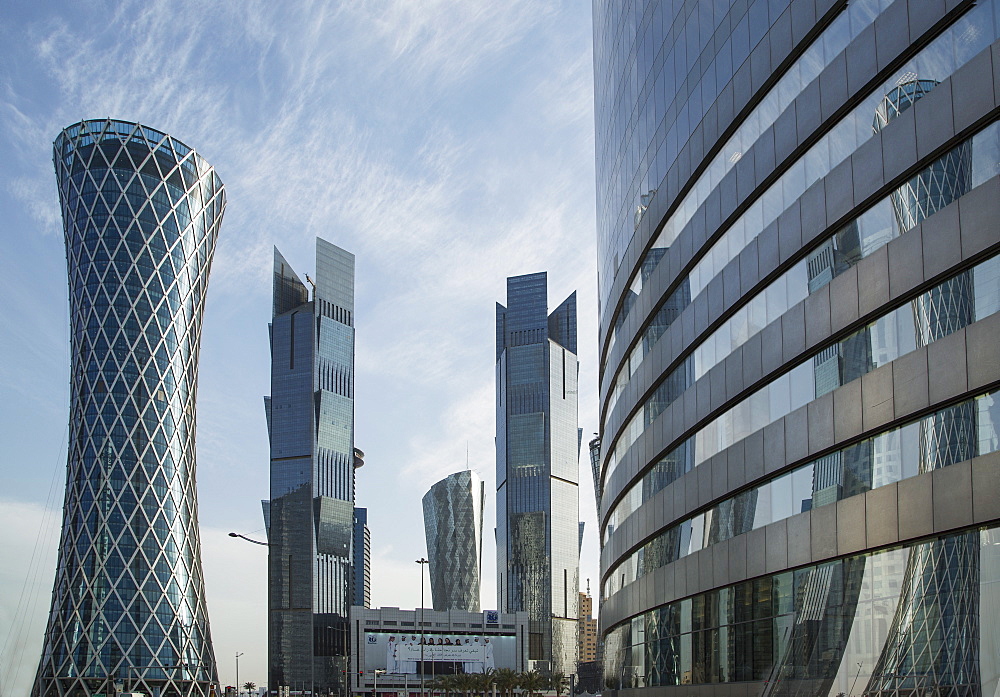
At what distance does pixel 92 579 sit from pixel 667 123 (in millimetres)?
109822

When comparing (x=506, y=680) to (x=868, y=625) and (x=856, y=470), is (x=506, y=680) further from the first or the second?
(x=868, y=625)

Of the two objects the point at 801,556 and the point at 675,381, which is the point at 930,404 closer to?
the point at 801,556

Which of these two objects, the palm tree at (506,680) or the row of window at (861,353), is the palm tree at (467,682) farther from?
the row of window at (861,353)

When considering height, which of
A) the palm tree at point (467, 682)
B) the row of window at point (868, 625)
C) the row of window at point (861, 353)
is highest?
the row of window at point (861, 353)

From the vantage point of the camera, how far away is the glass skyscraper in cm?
2330

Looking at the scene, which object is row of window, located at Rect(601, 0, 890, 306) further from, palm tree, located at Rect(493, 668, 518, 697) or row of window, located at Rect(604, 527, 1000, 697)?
palm tree, located at Rect(493, 668, 518, 697)

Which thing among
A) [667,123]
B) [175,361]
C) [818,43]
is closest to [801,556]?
[818,43]

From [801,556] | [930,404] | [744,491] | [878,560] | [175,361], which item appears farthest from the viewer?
[175,361]

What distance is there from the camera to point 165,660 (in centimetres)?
13812

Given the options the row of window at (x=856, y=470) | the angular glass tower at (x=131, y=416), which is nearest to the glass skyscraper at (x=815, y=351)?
the row of window at (x=856, y=470)

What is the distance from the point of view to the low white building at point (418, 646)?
181 m

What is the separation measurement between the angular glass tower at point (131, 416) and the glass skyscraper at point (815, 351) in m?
91.6

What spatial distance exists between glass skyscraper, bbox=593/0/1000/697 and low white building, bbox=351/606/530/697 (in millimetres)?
138789

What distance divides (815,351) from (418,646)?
519 feet
